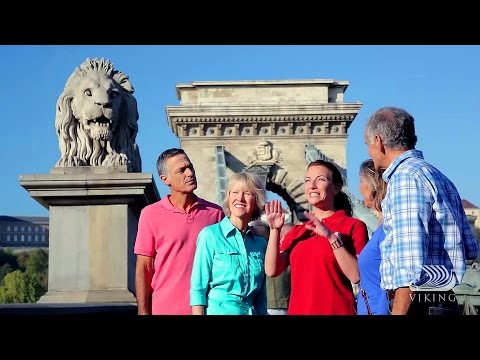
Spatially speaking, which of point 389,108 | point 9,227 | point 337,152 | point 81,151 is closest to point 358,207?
point 337,152

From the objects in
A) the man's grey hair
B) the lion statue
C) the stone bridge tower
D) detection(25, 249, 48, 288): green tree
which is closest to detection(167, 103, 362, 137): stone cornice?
the stone bridge tower

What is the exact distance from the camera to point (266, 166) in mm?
45094

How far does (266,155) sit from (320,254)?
40.8m

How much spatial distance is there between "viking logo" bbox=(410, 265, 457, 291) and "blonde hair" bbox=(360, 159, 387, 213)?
3.37 ft

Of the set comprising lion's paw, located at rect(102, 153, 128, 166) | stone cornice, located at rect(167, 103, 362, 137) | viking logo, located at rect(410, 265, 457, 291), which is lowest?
viking logo, located at rect(410, 265, 457, 291)

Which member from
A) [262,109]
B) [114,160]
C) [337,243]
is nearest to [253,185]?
[337,243]

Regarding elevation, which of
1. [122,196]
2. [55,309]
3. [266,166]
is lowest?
[55,309]

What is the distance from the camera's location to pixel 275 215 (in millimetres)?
4508

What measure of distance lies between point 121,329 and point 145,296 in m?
2.19

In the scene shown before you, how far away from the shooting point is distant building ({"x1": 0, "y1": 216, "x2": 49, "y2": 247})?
14650 centimetres

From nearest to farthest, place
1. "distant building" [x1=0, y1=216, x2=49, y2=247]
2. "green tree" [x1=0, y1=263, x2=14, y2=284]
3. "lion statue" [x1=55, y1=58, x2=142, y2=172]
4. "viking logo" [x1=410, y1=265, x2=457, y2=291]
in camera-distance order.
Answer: "viking logo" [x1=410, y1=265, x2=457, y2=291], "lion statue" [x1=55, y1=58, x2=142, y2=172], "green tree" [x1=0, y1=263, x2=14, y2=284], "distant building" [x1=0, y1=216, x2=49, y2=247]

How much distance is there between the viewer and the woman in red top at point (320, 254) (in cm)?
455

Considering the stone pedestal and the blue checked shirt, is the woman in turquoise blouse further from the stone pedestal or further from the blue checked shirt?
the stone pedestal

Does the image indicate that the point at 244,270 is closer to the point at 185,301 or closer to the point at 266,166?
the point at 185,301
